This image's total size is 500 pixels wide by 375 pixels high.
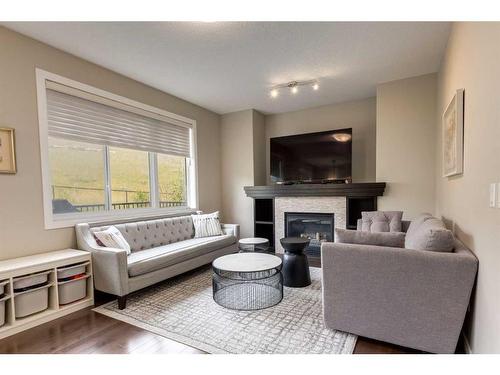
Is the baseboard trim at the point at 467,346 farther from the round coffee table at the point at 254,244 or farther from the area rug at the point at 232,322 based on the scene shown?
the round coffee table at the point at 254,244

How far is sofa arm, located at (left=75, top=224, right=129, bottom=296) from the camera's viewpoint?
2420mm

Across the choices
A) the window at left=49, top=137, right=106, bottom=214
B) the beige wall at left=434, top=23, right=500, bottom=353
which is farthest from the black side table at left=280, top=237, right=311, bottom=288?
the window at left=49, top=137, right=106, bottom=214

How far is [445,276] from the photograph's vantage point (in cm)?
156

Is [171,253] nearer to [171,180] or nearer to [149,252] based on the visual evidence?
[149,252]

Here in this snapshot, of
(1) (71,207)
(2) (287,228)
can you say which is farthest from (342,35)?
(1) (71,207)

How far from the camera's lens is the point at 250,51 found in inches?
109

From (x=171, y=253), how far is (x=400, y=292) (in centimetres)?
234

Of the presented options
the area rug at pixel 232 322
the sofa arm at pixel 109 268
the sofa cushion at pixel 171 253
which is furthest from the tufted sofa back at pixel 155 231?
the area rug at pixel 232 322

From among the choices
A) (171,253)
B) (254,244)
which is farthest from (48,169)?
(254,244)

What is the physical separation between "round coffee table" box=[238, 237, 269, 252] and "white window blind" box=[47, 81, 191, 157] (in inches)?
73.2

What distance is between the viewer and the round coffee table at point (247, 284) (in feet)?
7.89
